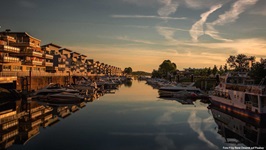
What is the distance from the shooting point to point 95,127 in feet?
104

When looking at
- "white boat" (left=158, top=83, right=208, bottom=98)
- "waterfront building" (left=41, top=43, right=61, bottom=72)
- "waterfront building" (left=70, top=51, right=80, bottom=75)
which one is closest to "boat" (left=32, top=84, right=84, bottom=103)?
"white boat" (left=158, top=83, right=208, bottom=98)

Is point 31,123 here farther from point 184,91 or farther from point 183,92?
point 184,91

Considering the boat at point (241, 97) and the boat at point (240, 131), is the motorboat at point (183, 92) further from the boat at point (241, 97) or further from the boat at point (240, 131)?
the boat at point (240, 131)

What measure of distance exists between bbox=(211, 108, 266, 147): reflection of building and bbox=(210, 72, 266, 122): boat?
128 cm

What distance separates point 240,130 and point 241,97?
845 cm

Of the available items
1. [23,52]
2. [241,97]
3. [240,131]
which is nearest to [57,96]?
[23,52]

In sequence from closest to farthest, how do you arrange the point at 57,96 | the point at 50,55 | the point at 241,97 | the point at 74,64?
the point at 241,97, the point at 57,96, the point at 50,55, the point at 74,64

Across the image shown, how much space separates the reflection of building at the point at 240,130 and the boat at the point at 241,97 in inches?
50.4

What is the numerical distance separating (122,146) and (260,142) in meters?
15.5

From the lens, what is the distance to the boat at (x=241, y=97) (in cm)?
3354

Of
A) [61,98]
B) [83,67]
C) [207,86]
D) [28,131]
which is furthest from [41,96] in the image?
[83,67]

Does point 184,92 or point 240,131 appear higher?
point 184,92

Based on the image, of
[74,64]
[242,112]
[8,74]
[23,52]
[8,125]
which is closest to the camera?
[8,125]

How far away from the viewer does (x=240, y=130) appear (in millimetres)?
31688
